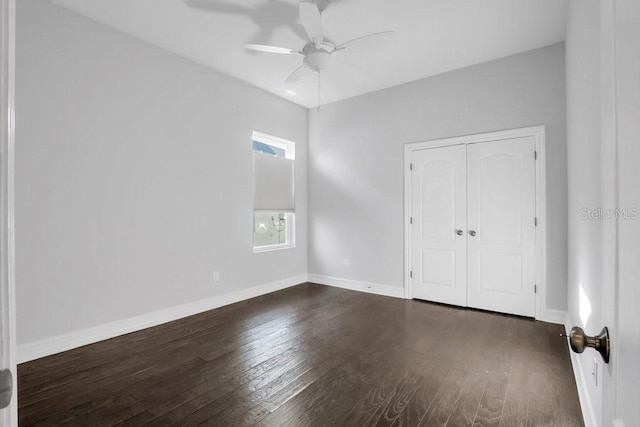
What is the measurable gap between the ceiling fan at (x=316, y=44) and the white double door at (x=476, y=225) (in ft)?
6.73

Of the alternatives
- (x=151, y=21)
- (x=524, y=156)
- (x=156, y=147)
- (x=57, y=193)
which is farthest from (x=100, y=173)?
(x=524, y=156)

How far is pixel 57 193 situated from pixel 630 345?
365 centimetres

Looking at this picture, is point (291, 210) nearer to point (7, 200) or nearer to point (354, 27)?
point (354, 27)

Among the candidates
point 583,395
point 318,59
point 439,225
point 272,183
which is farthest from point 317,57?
point 583,395

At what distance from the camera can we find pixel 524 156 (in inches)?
143

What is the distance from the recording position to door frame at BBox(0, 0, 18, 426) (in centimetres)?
54

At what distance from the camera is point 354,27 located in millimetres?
3146

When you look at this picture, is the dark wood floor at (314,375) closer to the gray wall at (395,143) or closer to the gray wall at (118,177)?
the gray wall at (118,177)

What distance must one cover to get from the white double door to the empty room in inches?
1.0

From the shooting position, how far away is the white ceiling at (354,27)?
284cm

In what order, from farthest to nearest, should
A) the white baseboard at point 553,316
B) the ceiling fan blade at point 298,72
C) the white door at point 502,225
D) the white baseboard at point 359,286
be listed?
the white baseboard at point 359,286 < the white door at point 502,225 < the white baseboard at point 553,316 < the ceiling fan blade at point 298,72

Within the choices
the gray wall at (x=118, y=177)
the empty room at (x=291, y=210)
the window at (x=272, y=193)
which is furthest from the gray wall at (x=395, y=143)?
the gray wall at (x=118, y=177)

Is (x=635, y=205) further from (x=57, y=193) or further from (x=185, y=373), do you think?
(x=57, y=193)

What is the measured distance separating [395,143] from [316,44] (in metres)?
2.16
